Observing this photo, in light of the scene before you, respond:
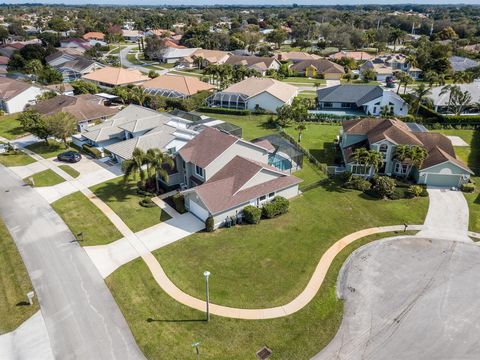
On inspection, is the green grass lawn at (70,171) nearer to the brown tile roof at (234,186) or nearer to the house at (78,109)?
the house at (78,109)

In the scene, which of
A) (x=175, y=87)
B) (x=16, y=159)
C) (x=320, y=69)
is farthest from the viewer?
(x=320, y=69)

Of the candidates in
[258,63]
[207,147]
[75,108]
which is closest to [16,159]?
[75,108]

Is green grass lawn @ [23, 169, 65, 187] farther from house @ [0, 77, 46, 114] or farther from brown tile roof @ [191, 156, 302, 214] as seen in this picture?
house @ [0, 77, 46, 114]

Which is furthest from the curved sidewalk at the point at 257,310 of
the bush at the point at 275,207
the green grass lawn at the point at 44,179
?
the green grass lawn at the point at 44,179

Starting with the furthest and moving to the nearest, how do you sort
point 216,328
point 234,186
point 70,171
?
1. point 70,171
2. point 234,186
3. point 216,328

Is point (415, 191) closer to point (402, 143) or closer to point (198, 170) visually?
point (402, 143)
